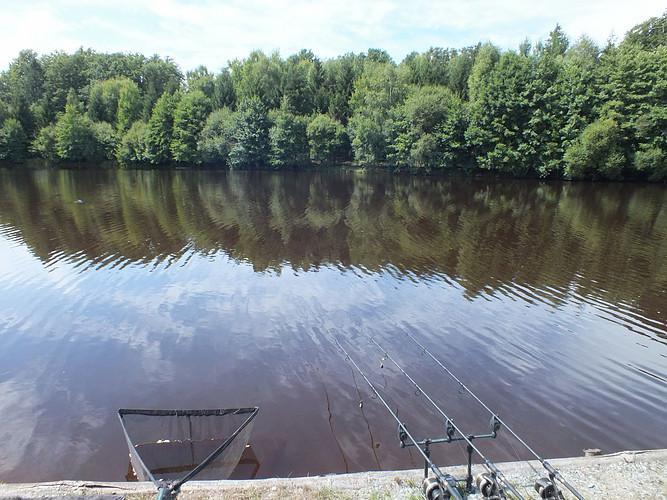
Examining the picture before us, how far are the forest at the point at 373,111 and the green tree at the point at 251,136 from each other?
20 centimetres

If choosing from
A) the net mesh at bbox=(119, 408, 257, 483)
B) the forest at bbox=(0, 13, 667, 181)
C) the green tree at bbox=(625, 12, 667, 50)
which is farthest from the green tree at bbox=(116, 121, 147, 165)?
the green tree at bbox=(625, 12, 667, 50)

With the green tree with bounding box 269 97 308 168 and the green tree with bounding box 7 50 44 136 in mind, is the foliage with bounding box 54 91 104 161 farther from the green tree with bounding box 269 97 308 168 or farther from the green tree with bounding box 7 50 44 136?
the green tree with bounding box 269 97 308 168

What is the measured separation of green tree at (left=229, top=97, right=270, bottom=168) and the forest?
196 millimetres

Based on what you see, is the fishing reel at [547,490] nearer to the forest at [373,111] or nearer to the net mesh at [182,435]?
the net mesh at [182,435]

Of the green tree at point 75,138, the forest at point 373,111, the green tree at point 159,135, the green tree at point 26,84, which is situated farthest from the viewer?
the green tree at point 26,84

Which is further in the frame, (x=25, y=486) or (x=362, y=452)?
(x=362, y=452)

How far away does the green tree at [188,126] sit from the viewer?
257 feet

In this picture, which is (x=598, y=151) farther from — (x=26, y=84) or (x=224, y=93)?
(x=26, y=84)

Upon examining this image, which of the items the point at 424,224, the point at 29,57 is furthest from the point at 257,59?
the point at 424,224

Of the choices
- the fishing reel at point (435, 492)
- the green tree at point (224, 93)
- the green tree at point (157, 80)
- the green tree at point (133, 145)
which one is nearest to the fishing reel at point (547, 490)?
the fishing reel at point (435, 492)

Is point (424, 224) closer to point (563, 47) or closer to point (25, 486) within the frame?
point (25, 486)

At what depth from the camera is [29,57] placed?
10112 cm

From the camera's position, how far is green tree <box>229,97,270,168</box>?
74.9 metres

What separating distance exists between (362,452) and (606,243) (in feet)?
81.0
